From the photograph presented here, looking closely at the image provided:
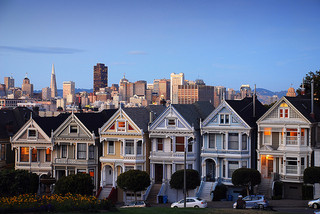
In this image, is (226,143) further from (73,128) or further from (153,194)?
(73,128)

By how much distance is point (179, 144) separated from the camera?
55.9 m

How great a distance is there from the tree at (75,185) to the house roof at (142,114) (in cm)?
784

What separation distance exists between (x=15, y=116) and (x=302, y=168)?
33.9 m

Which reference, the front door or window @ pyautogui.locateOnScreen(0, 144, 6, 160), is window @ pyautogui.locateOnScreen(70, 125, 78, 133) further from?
the front door

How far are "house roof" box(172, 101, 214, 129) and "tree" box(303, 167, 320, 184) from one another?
11724 millimetres

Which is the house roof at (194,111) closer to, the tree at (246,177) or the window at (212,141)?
the window at (212,141)

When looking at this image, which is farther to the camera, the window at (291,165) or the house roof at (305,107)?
the window at (291,165)

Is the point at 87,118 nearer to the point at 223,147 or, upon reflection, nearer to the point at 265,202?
the point at 223,147

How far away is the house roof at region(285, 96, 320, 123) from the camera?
51188 mm

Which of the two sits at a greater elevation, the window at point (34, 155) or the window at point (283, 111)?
the window at point (283, 111)

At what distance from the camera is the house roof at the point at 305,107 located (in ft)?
168

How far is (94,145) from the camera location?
193ft

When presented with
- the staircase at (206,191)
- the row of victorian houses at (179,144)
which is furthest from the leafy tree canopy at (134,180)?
the staircase at (206,191)

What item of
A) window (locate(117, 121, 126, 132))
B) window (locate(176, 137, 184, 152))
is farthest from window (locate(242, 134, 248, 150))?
window (locate(117, 121, 126, 132))
